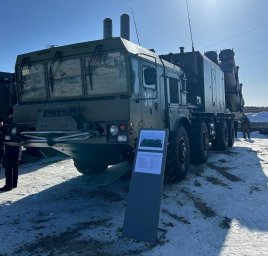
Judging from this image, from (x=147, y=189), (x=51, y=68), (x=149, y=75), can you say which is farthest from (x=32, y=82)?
(x=147, y=189)

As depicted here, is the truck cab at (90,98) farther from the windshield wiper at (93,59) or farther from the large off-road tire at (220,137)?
the large off-road tire at (220,137)

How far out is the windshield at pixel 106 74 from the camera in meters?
5.38

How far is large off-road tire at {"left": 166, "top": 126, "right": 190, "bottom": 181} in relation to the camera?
6.59 metres

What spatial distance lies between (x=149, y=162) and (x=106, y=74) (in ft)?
6.71

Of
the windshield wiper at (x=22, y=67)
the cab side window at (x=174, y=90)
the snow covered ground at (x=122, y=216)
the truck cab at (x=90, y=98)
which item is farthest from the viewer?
the cab side window at (x=174, y=90)

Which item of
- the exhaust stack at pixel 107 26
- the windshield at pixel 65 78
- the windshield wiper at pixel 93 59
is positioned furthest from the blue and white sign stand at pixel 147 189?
the exhaust stack at pixel 107 26

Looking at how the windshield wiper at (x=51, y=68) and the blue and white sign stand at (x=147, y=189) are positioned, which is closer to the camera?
the blue and white sign stand at (x=147, y=189)

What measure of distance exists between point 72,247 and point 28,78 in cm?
362

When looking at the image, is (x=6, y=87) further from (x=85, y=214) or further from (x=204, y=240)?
(x=204, y=240)

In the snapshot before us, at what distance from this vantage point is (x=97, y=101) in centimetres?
550

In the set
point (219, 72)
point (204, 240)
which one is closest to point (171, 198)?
point (204, 240)

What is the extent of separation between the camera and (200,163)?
9047mm

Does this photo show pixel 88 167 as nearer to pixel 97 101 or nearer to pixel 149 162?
pixel 97 101

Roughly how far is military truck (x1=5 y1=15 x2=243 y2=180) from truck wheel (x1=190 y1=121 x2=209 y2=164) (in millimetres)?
1346
